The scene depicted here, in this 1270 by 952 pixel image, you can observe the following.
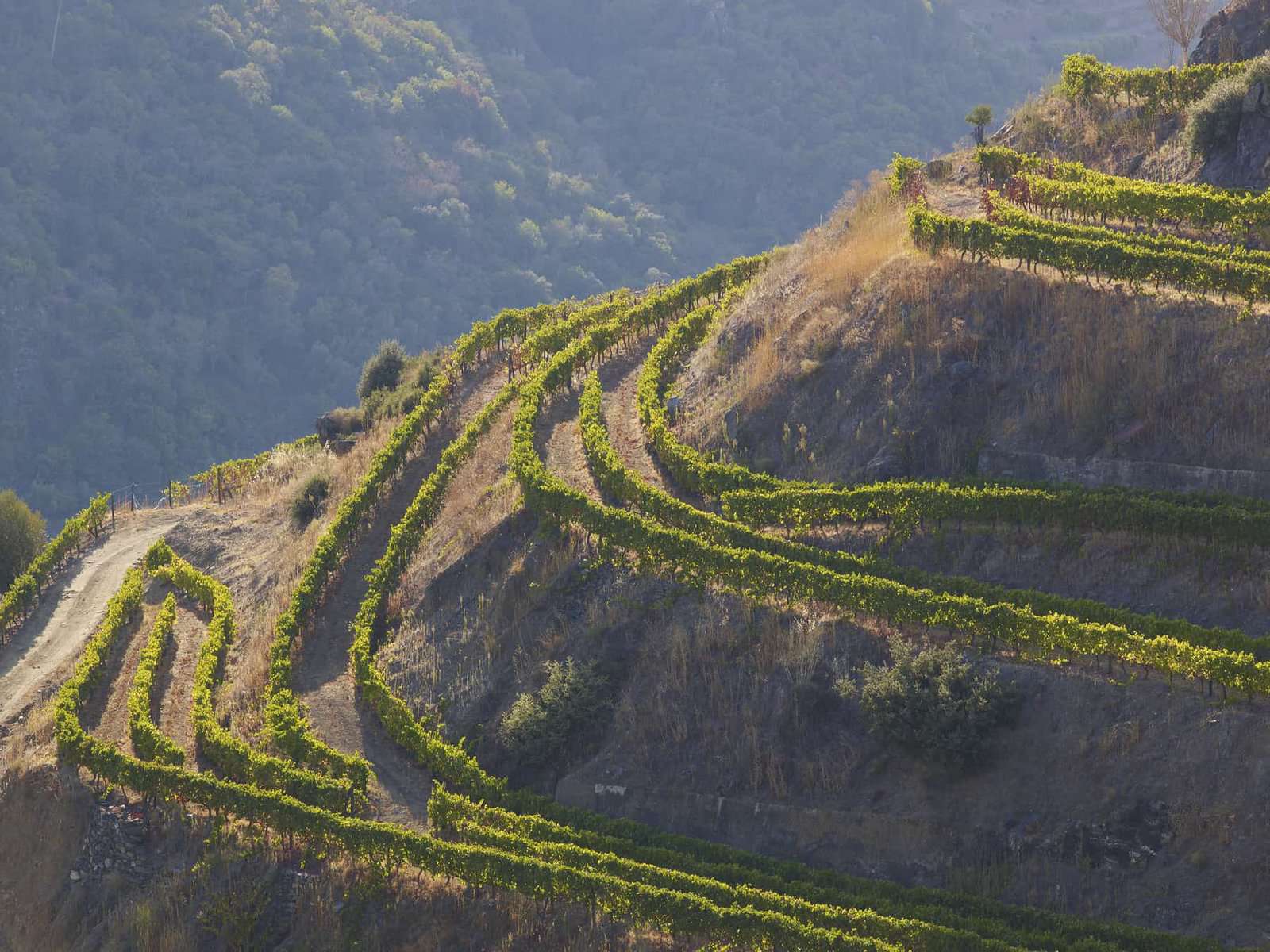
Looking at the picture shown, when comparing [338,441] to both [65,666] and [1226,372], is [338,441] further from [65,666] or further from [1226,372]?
[1226,372]

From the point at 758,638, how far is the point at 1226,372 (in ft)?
34.9

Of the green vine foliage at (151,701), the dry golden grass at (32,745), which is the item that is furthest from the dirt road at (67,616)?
the green vine foliage at (151,701)

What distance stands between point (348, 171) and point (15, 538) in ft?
368

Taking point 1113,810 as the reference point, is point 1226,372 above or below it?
above

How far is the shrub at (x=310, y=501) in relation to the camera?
142 ft

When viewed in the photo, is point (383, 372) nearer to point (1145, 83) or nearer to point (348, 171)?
point (1145, 83)

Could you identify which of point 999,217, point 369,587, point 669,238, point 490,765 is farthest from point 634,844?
point 669,238

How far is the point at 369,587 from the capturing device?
118 ft

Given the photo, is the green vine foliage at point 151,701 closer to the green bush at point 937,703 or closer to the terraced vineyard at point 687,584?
the terraced vineyard at point 687,584

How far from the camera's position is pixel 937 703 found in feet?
80.4

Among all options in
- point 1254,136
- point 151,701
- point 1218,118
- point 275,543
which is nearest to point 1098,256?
point 1254,136

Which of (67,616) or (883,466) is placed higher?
(883,466)

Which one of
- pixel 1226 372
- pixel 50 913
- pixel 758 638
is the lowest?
pixel 50 913

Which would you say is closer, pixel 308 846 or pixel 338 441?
pixel 308 846
